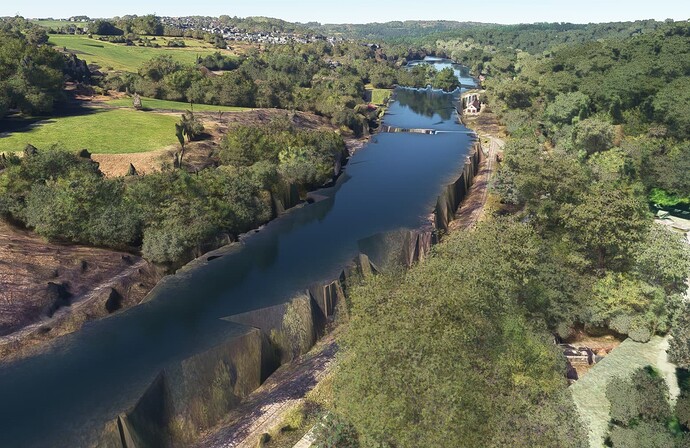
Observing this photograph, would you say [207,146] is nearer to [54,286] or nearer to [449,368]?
[54,286]

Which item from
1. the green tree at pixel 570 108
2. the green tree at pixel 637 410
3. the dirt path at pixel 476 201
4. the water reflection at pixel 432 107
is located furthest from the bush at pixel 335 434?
the water reflection at pixel 432 107

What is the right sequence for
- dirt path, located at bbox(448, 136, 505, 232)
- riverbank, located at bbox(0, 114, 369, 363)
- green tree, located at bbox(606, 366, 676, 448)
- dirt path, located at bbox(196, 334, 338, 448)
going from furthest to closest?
dirt path, located at bbox(448, 136, 505, 232) → riverbank, located at bbox(0, 114, 369, 363) → dirt path, located at bbox(196, 334, 338, 448) → green tree, located at bbox(606, 366, 676, 448)

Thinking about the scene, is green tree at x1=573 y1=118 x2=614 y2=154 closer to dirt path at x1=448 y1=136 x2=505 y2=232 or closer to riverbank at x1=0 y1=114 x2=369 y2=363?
dirt path at x1=448 y1=136 x2=505 y2=232

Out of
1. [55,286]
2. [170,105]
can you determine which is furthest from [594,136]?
[170,105]

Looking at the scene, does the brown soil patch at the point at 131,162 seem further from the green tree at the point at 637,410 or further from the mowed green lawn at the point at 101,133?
the green tree at the point at 637,410

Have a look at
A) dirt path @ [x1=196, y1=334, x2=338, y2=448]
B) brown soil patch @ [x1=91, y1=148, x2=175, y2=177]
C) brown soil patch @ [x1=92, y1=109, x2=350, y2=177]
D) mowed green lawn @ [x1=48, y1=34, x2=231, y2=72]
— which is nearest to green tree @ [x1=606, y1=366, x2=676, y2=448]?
dirt path @ [x1=196, y1=334, x2=338, y2=448]

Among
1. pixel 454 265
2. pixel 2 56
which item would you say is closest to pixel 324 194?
pixel 454 265

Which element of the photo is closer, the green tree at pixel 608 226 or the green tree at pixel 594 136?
the green tree at pixel 608 226

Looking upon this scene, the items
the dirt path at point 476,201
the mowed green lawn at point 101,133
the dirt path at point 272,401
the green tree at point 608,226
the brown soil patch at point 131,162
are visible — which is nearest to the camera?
the dirt path at point 272,401
